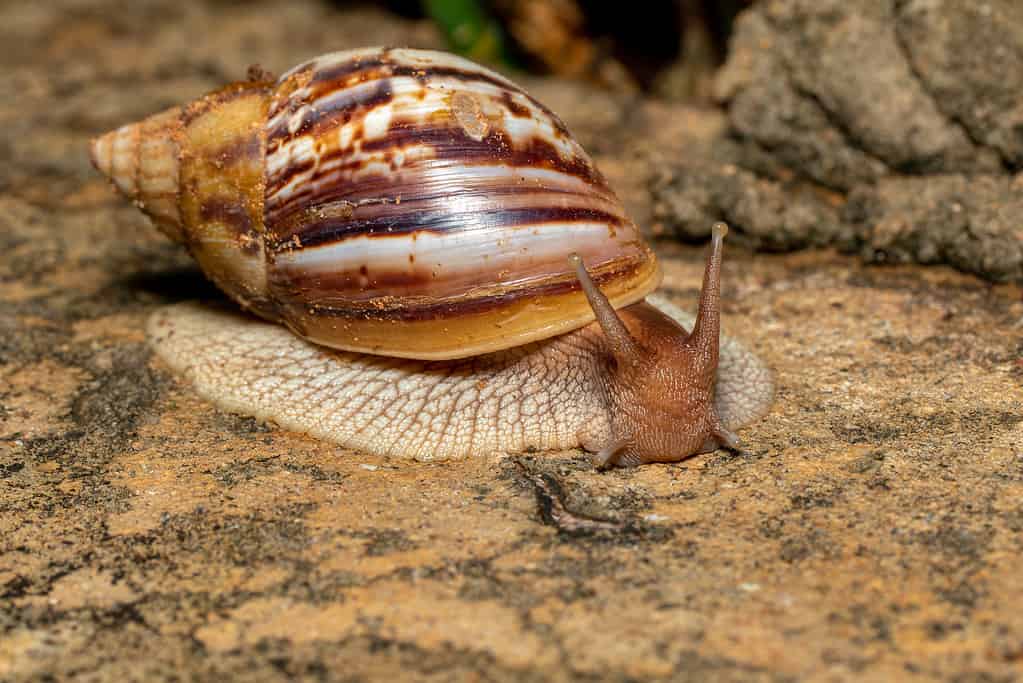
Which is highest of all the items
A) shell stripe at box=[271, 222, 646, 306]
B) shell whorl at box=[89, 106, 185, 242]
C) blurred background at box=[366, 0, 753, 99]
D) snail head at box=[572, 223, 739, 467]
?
blurred background at box=[366, 0, 753, 99]

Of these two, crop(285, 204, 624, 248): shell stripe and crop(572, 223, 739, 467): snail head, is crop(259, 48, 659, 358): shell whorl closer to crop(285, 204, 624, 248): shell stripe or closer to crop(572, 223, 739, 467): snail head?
crop(285, 204, 624, 248): shell stripe

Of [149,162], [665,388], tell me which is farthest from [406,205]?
[149,162]

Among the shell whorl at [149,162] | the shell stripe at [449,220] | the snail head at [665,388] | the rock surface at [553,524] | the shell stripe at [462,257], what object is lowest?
the rock surface at [553,524]

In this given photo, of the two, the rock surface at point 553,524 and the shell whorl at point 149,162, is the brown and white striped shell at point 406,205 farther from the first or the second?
the rock surface at point 553,524

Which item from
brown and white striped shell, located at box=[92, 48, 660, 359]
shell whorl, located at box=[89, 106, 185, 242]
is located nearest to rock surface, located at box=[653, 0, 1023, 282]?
brown and white striped shell, located at box=[92, 48, 660, 359]

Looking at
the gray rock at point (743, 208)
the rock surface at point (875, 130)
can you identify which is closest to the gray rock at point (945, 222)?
the rock surface at point (875, 130)

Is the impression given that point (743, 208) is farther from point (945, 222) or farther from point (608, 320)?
point (608, 320)

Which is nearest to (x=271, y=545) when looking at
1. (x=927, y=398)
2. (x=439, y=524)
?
(x=439, y=524)

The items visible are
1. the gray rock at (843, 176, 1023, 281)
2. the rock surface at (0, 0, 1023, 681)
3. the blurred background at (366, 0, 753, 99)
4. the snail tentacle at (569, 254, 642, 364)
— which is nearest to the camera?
the rock surface at (0, 0, 1023, 681)
